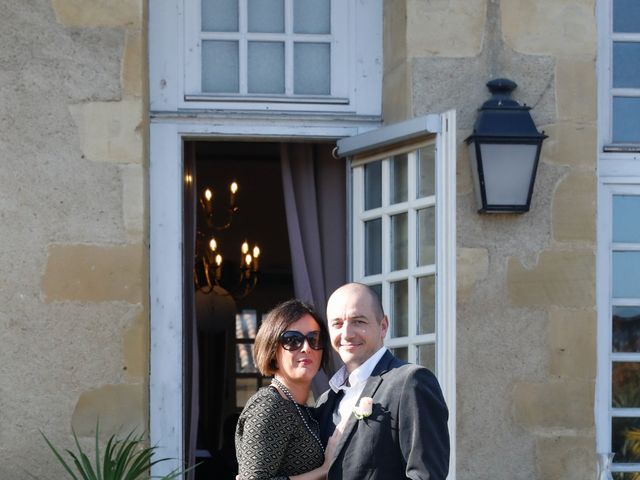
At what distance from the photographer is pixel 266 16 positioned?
7.35 meters

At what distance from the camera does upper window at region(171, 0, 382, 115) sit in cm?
729

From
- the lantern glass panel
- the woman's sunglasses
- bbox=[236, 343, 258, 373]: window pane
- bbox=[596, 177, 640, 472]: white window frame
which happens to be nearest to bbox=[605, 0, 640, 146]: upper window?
bbox=[596, 177, 640, 472]: white window frame

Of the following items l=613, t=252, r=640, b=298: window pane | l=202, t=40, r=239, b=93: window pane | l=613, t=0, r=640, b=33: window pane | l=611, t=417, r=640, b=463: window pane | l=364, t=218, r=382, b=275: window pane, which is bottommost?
l=611, t=417, r=640, b=463: window pane

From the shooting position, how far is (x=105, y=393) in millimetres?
6793

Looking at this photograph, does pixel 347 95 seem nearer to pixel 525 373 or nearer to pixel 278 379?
pixel 525 373

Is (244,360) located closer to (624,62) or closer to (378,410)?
(624,62)

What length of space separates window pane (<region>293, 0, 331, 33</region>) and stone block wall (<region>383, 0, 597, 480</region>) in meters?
0.50

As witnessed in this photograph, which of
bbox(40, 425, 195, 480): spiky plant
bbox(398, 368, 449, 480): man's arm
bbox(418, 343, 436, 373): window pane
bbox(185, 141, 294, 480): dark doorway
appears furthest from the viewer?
bbox(185, 141, 294, 480): dark doorway

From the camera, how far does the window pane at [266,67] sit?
24.0ft

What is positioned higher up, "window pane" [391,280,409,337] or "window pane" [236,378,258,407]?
"window pane" [391,280,409,337]

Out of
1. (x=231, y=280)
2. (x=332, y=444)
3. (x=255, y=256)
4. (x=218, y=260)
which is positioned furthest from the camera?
(x=231, y=280)

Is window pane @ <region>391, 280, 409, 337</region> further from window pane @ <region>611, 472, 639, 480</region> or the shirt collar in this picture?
the shirt collar

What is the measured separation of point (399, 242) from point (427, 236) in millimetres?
243

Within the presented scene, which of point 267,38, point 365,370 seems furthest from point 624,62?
point 365,370
